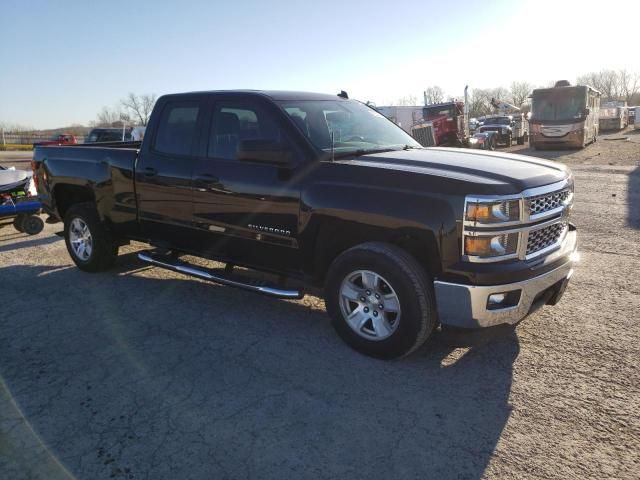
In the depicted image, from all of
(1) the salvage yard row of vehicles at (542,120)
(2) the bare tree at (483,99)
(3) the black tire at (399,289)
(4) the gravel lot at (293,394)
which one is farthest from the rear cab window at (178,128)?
(2) the bare tree at (483,99)

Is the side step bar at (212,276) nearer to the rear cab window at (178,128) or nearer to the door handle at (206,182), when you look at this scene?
the door handle at (206,182)

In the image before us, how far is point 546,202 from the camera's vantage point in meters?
3.71

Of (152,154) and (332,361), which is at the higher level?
(152,154)

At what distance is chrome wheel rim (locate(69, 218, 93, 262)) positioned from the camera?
6203 millimetres

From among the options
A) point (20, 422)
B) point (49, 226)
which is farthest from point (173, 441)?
point (49, 226)

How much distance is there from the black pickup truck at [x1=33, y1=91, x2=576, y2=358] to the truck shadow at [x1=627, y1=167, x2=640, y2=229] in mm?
4997

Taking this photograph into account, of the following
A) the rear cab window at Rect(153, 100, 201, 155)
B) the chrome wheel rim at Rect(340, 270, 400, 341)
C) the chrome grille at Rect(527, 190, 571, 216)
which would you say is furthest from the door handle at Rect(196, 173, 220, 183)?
the chrome grille at Rect(527, 190, 571, 216)

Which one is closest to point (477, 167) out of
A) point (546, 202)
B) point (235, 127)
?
point (546, 202)

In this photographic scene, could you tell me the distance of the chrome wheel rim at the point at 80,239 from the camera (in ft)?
20.4

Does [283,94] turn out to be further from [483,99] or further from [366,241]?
[483,99]

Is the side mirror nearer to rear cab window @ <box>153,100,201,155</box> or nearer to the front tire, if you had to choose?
rear cab window @ <box>153,100,201,155</box>

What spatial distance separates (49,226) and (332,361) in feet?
25.7

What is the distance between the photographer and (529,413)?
10.4 ft

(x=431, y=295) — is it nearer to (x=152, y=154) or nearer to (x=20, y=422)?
(x=20, y=422)
